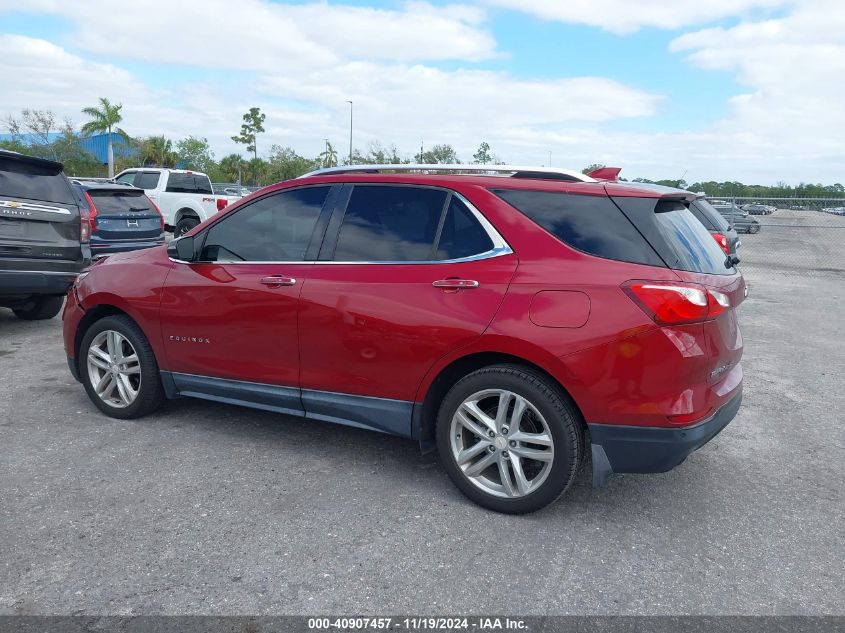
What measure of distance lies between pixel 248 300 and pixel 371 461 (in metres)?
1.23

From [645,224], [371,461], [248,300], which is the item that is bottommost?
[371,461]

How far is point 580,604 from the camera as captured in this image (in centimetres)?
283

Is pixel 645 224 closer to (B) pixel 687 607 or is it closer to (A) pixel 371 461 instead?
(B) pixel 687 607

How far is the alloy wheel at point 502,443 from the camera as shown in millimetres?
3439

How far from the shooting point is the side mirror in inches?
176

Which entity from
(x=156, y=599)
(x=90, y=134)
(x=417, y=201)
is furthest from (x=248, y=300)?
(x=90, y=134)

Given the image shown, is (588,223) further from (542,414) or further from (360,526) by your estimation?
(360,526)

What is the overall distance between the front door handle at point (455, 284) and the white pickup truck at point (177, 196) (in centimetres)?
1540

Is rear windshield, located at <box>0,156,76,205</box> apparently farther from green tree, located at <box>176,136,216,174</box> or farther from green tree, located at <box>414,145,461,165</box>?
green tree, located at <box>176,136,216,174</box>

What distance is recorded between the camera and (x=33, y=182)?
742cm

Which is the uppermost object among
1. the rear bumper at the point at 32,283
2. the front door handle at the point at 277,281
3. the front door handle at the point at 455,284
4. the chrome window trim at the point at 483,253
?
the chrome window trim at the point at 483,253

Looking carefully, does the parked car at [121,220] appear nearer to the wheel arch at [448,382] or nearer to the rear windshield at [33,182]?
the rear windshield at [33,182]

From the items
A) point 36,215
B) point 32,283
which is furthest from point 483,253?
point 36,215

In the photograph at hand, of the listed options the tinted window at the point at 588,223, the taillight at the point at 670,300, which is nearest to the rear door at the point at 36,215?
the tinted window at the point at 588,223
